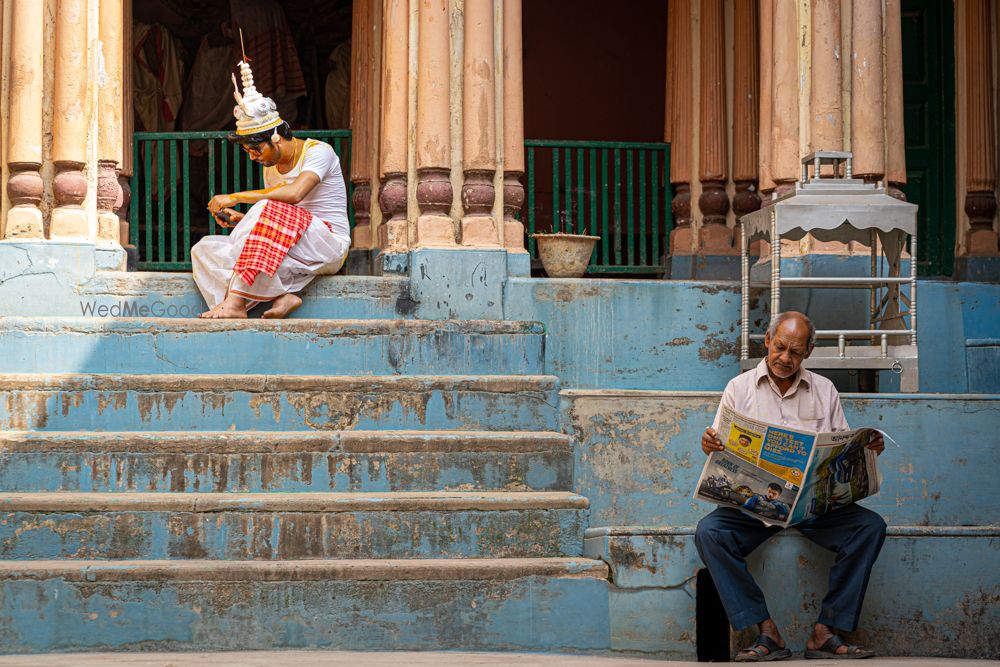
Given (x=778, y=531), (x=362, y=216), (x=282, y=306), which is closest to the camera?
(x=778, y=531)

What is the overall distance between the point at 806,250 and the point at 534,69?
4.23m

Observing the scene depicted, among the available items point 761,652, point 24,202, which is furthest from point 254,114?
point 761,652

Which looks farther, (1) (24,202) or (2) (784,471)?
(1) (24,202)

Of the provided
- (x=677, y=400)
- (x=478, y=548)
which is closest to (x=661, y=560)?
(x=478, y=548)

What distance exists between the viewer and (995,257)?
30.7ft

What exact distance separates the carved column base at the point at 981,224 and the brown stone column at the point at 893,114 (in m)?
1.34

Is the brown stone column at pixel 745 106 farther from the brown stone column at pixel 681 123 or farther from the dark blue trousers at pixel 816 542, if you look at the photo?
the dark blue trousers at pixel 816 542

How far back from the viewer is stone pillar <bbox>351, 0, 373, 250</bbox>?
927cm

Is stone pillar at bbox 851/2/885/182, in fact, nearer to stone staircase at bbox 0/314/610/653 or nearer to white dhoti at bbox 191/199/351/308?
stone staircase at bbox 0/314/610/653

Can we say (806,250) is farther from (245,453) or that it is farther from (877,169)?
(245,453)

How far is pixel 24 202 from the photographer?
7.84m

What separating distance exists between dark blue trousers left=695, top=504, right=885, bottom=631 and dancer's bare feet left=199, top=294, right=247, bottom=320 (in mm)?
3083

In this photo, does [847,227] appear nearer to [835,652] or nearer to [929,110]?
[929,110]

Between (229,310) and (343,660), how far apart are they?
9.39 ft
